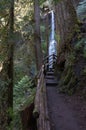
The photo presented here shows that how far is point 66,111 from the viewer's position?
28.0 ft

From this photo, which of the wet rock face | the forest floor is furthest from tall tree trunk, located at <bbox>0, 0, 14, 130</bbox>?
the wet rock face

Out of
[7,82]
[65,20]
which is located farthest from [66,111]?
[65,20]

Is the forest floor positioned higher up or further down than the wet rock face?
further down

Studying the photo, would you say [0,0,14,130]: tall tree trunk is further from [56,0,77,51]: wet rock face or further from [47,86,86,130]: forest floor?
[56,0,77,51]: wet rock face

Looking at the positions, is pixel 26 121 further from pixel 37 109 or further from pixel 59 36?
pixel 59 36

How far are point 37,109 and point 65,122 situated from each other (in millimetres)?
1884

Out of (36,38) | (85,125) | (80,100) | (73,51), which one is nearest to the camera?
(85,125)

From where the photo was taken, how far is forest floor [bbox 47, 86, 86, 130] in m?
7.17

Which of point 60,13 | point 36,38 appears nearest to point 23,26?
point 36,38

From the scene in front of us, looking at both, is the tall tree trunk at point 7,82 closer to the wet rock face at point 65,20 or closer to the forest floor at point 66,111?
the forest floor at point 66,111

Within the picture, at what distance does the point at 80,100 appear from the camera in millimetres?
9422

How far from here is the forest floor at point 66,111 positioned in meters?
7.17

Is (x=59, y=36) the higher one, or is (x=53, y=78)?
(x=59, y=36)

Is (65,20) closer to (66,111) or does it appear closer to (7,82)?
(7,82)
